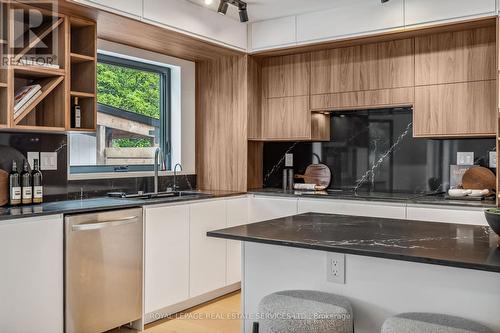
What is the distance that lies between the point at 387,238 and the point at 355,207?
182 cm

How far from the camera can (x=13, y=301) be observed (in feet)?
8.39

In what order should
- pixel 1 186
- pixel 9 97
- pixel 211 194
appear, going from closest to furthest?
pixel 9 97 < pixel 1 186 < pixel 211 194

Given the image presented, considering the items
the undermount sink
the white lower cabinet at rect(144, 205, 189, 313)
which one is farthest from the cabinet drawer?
the white lower cabinet at rect(144, 205, 189, 313)

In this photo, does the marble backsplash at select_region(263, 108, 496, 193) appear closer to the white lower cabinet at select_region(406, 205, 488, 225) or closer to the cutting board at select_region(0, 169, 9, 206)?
the white lower cabinet at select_region(406, 205, 488, 225)

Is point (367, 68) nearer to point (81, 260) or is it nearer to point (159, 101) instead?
point (159, 101)

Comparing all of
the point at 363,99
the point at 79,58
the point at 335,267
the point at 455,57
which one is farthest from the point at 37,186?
the point at 455,57

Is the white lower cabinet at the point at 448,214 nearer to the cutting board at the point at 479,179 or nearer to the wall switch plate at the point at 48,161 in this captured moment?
the cutting board at the point at 479,179

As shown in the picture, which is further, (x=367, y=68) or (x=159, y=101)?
(x=159, y=101)

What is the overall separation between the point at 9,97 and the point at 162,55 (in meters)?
1.85

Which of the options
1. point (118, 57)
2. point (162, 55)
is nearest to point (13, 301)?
point (118, 57)

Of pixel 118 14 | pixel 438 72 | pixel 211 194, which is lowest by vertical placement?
pixel 211 194

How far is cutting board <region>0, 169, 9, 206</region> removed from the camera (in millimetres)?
3043

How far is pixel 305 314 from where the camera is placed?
6.21 ft

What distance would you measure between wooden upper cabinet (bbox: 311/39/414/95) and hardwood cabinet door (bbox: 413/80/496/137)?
0.23 metres
